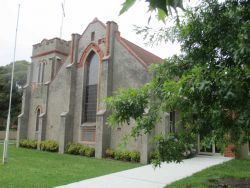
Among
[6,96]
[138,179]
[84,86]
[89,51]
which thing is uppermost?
[89,51]

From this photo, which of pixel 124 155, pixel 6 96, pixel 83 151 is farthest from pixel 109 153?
pixel 6 96

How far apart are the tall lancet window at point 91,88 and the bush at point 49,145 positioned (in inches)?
138

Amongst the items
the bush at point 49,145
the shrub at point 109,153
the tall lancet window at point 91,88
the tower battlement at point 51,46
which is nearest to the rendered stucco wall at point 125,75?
the shrub at point 109,153

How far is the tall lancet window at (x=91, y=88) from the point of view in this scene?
26.1m

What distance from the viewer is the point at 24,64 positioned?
63.5 metres

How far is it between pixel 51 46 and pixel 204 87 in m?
31.9

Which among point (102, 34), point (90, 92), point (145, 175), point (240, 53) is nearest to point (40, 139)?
point (90, 92)

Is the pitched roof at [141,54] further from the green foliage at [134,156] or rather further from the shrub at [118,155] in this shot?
the shrub at [118,155]

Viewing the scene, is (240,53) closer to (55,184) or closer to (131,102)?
(131,102)

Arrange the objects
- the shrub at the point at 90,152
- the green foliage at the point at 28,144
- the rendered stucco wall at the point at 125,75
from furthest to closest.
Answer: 1. the green foliage at the point at 28,144
2. the shrub at the point at 90,152
3. the rendered stucco wall at the point at 125,75

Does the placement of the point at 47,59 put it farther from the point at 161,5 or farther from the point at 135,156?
the point at 161,5

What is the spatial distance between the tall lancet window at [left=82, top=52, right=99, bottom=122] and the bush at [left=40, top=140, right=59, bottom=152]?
3.50 metres

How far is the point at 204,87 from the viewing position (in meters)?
3.86

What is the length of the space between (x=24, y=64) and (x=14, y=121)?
15.8 meters
